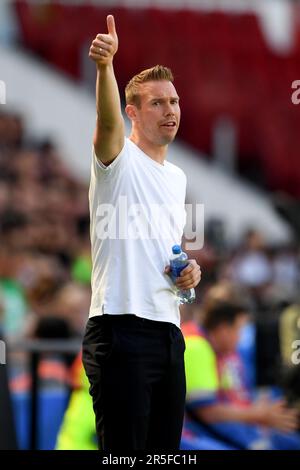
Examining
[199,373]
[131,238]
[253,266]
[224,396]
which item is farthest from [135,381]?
[253,266]

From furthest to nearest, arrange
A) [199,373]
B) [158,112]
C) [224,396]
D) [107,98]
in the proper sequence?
1. [224,396]
2. [199,373]
3. [158,112]
4. [107,98]

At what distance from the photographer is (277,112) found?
1966 cm

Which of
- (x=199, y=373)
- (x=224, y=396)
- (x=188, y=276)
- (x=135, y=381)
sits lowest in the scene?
(x=224, y=396)

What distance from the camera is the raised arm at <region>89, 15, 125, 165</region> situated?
173 inches

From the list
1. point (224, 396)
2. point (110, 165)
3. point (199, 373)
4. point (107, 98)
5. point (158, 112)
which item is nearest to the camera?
point (107, 98)

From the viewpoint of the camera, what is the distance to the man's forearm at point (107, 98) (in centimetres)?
439

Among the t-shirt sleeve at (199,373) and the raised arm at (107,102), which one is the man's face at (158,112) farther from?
the t-shirt sleeve at (199,373)

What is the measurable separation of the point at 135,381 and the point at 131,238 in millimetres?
454

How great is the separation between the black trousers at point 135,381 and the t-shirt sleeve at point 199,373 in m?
2.50

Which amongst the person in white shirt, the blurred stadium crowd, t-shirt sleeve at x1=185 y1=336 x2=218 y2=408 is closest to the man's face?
the person in white shirt

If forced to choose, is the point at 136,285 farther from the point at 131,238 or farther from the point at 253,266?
the point at 253,266

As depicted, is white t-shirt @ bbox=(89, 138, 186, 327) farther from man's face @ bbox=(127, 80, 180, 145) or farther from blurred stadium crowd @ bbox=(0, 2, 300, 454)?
blurred stadium crowd @ bbox=(0, 2, 300, 454)

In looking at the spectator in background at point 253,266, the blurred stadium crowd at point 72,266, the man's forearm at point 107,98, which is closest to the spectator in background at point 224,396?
the blurred stadium crowd at point 72,266

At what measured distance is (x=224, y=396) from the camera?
7957 millimetres
